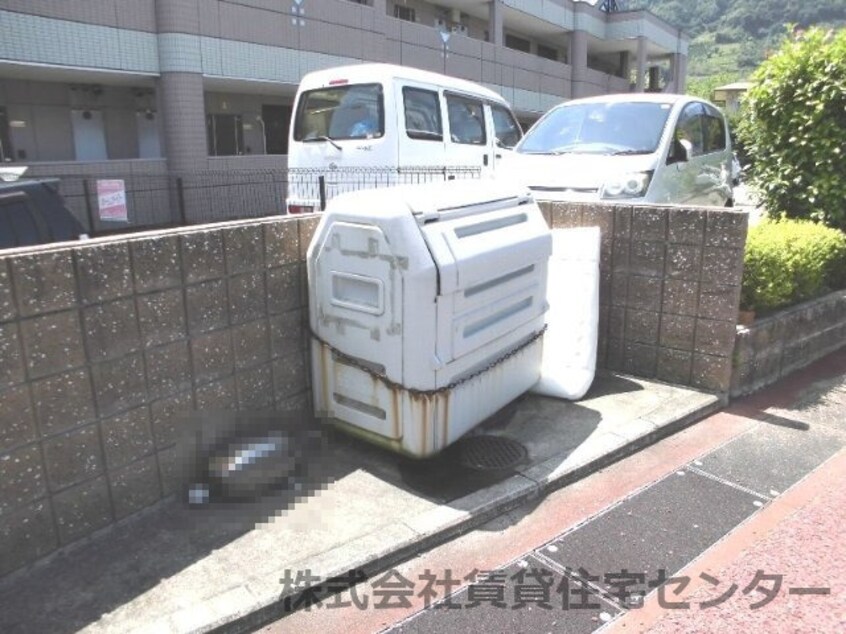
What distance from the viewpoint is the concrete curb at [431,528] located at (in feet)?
8.04

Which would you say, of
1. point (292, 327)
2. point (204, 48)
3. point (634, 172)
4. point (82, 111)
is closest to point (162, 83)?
point (204, 48)

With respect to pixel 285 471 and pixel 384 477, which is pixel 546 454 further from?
pixel 285 471

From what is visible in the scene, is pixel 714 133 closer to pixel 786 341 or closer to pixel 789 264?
pixel 789 264

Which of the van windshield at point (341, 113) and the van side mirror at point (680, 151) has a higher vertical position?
the van windshield at point (341, 113)

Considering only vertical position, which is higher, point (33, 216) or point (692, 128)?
point (692, 128)

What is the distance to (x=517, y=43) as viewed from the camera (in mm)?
27844

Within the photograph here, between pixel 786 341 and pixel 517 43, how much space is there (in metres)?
25.8

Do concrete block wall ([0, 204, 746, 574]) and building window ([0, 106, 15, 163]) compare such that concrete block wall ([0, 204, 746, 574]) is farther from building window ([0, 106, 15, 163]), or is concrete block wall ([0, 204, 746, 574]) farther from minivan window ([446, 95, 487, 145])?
building window ([0, 106, 15, 163])

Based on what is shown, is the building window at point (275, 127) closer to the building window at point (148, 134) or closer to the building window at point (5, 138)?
the building window at point (148, 134)

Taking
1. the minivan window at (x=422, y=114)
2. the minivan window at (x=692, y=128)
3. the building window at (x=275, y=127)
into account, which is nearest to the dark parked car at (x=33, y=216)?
the minivan window at (x=422, y=114)

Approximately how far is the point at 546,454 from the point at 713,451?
3.42 feet

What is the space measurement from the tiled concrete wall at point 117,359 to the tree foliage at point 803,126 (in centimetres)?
511

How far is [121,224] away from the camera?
12.7m

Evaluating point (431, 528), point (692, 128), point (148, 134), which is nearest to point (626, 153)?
point (692, 128)
